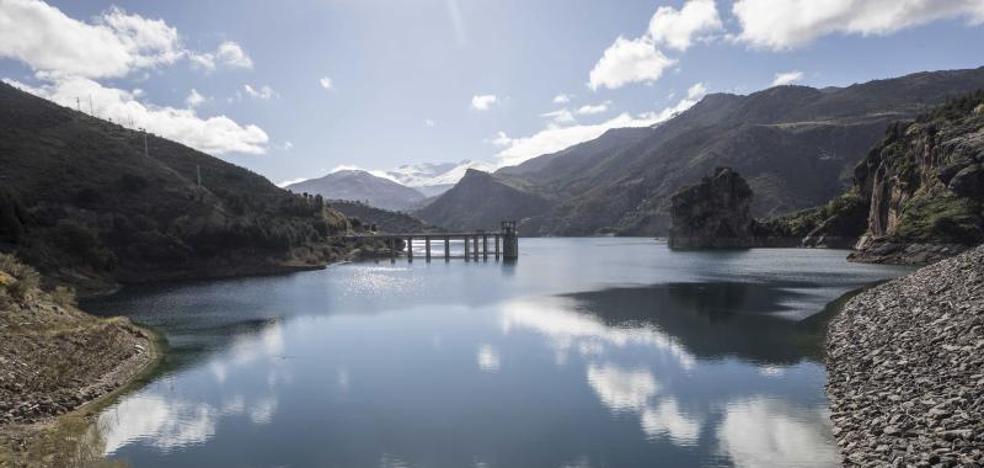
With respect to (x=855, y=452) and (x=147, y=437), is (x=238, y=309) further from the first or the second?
(x=855, y=452)

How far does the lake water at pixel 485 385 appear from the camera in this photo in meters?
25.8

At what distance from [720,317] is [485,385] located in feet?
113

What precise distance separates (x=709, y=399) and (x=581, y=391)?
6.87m

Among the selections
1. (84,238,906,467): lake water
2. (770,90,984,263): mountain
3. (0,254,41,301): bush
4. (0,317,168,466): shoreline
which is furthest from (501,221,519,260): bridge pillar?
(0,317,168,466): shoreline

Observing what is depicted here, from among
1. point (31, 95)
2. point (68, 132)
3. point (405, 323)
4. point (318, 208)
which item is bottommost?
point (405, 323)

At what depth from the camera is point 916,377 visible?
2748 centimetres

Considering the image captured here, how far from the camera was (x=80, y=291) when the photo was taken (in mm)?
83438

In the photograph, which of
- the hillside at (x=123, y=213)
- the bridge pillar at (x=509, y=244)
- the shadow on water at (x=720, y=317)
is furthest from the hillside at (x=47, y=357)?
the bridge pillar at (x=509, y=244)

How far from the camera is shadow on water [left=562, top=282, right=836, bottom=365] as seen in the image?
147 ft

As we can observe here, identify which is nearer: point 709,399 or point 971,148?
point 709,399

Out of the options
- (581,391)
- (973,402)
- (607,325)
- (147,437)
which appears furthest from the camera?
(607,325)

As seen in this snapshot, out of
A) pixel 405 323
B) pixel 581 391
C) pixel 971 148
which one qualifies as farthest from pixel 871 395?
pixel 971 148

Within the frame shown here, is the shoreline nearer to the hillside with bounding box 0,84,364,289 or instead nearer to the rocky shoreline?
the rocky shoreline

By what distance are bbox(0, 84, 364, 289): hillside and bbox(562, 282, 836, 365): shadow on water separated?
73.8 metres
